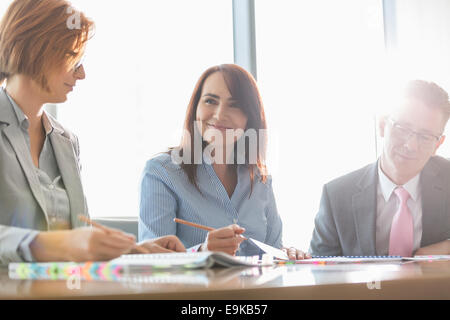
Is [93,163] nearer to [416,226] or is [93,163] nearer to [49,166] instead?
[49,166]

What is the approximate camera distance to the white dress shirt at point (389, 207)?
1896 mm

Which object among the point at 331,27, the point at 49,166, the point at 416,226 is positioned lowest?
the point at 416,226

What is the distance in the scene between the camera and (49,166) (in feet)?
5.34

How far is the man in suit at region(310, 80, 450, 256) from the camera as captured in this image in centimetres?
189

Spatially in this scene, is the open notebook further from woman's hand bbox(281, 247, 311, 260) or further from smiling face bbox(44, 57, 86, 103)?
smiling face bbox(44, 57, 86, 103)

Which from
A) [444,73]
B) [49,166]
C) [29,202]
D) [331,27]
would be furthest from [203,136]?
[444,73]

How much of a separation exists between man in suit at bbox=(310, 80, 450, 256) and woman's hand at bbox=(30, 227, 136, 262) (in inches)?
50.3

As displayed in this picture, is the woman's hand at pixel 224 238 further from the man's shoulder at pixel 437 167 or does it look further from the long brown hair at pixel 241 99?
the man's shoulder at pixel 437 167

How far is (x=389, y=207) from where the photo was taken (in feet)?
6.36

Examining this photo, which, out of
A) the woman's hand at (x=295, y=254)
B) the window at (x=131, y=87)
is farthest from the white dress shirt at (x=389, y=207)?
the window at (x=131, y=87)

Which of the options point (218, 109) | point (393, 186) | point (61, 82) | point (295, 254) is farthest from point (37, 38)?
point (393, 186)

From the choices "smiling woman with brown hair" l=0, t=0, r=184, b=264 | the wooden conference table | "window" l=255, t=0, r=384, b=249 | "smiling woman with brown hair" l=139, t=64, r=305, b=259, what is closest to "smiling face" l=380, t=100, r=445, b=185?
"smiling woman with brown hair" l=139, t=64, r=305, b=259

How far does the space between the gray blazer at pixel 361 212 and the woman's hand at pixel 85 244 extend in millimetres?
1268
